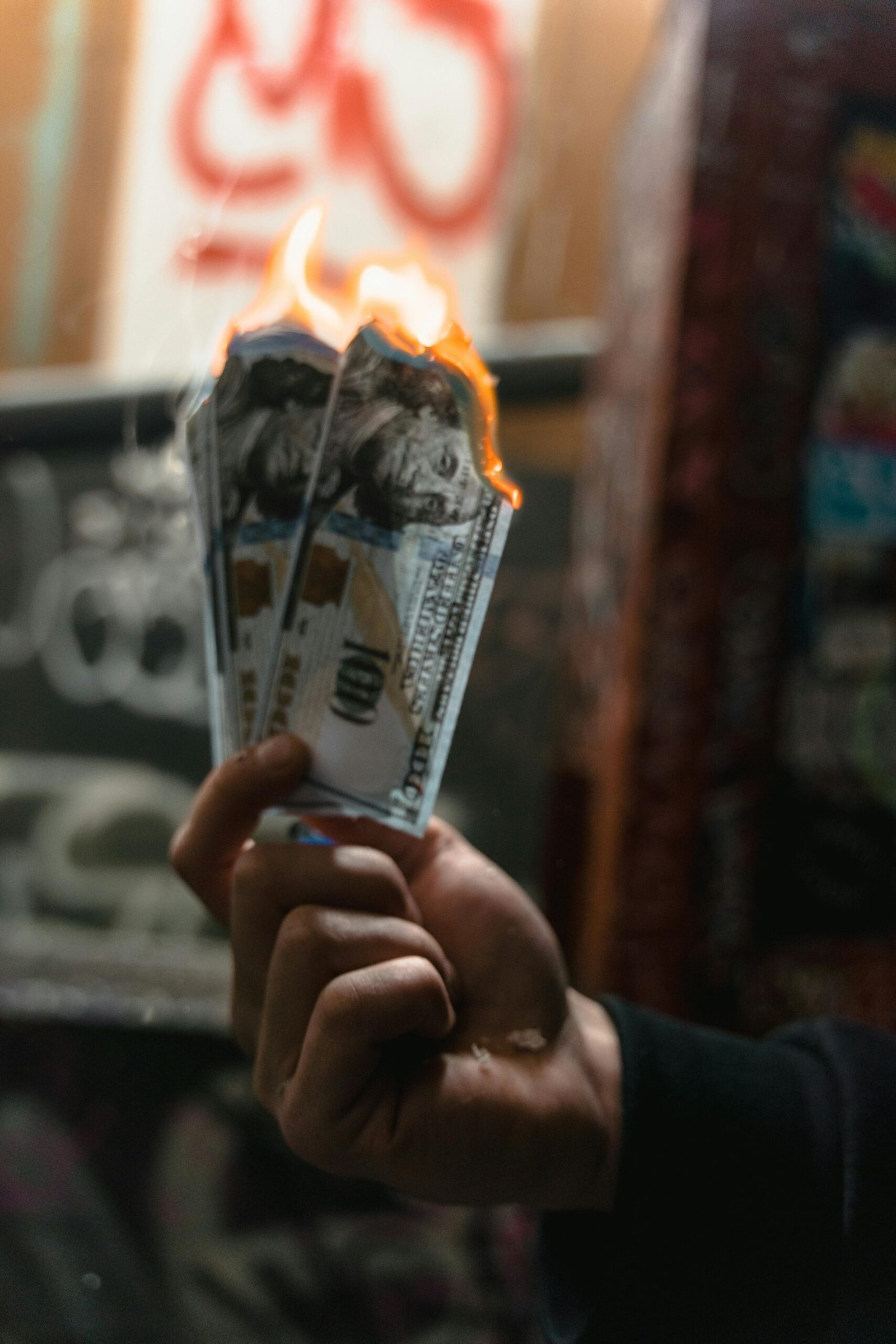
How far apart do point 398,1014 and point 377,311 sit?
508 mm

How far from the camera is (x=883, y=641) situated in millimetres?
1531

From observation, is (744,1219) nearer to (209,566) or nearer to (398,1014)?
(398,1014)

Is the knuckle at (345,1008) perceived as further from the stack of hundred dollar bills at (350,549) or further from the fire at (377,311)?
the fire at (377,311)

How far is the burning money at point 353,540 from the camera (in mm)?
610

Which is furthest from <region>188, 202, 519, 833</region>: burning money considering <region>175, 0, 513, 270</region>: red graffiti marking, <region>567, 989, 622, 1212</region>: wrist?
<region>175, 0, 513, 270</region>: red graffiti marking

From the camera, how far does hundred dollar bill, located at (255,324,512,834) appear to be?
0.61 m

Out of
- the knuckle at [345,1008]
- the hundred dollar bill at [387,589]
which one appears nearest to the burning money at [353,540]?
the hundred dollar bill at [387,589]

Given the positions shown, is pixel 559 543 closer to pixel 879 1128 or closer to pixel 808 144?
pixel 808 144

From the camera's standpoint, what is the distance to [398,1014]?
1.98 feet

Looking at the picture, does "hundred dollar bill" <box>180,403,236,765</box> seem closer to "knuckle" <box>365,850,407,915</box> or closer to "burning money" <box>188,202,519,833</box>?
"burning money" <box>188,202,519,833</box>

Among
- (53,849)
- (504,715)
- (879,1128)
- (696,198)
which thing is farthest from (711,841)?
(53,849)

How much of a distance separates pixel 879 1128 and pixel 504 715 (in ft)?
3.19

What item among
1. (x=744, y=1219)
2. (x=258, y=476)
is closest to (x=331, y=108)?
(x=258, y=476)

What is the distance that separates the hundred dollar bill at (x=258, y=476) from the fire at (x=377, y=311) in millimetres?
30
